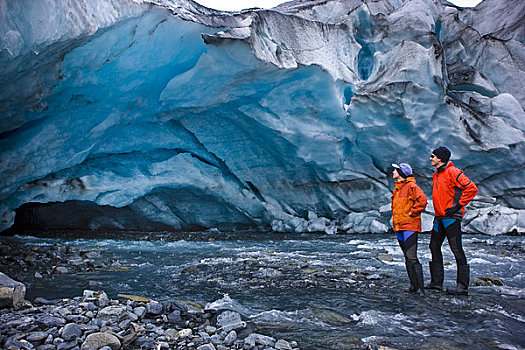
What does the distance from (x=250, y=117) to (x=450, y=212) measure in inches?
282

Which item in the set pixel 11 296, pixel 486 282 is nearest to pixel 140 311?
pixel 11 296

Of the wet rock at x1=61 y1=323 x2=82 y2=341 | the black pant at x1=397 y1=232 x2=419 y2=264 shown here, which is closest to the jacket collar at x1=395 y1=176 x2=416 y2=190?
the black pant at x1=397 y1=232 x2=419 y2=264

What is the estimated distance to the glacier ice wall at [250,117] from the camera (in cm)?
779

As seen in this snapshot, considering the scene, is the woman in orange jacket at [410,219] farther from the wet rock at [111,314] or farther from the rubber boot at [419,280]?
the wet rock at [111,314]

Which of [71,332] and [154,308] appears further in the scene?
[154,308]

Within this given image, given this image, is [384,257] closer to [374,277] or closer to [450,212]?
[374,277]

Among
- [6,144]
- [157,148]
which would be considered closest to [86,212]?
[157,148]

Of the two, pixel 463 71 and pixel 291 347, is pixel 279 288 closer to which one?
pixel 291 347

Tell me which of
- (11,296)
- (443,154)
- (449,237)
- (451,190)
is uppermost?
(443,154)

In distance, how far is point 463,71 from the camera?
12.6 m

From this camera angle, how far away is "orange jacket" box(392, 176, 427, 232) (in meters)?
3.47

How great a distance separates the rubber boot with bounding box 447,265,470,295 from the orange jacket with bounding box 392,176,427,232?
549mm

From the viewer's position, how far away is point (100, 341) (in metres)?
2.13

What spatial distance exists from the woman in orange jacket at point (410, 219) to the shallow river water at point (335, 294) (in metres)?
0.21
